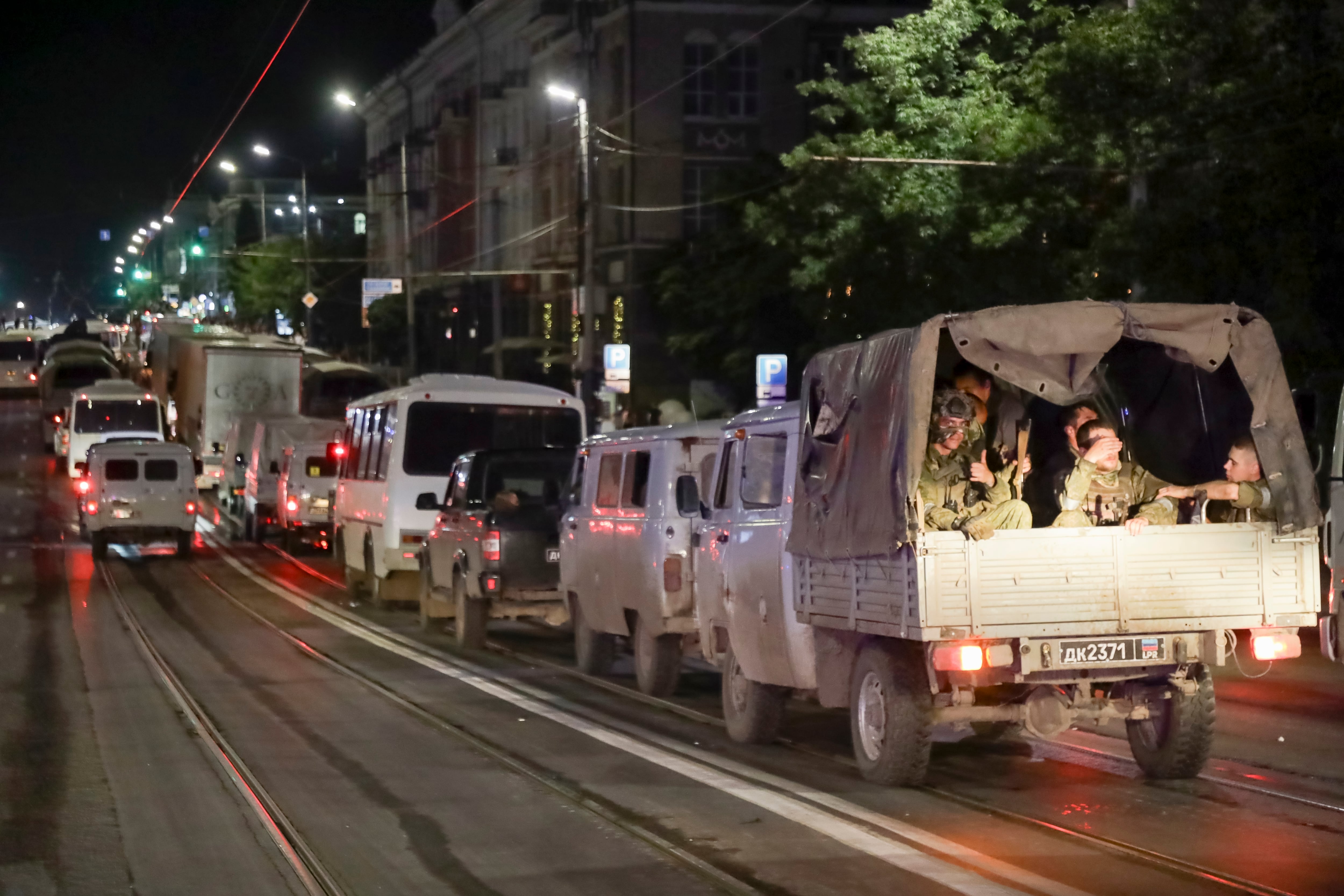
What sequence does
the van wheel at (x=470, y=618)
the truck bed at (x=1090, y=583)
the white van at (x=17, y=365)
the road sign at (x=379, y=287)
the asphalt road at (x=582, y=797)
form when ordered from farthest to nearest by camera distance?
the white van at (x=17, y=365), the road sign at (x=379, y=287), the van wheel at (x=470, y=618), the truck bed at (x=1090, y=583), the asphalt road at (x=582, y=797)

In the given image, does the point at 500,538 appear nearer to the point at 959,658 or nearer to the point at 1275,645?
the point at 959,658

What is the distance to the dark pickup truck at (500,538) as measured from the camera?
18281mm

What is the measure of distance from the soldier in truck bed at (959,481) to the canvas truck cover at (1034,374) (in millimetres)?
277

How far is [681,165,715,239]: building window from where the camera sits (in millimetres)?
53719

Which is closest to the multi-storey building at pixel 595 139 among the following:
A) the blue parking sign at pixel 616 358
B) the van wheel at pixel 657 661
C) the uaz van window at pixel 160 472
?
the blue parking sign at pixel 616 358

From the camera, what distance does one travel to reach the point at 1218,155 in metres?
22.6

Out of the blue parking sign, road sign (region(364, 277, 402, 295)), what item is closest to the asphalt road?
the blue parking sign

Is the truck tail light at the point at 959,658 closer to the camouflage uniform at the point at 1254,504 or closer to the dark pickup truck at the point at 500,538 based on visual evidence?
the camouflage uniform at the point at 1254,504

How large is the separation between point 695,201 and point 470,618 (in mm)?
36393

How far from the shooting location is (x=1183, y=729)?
10133 millimetres

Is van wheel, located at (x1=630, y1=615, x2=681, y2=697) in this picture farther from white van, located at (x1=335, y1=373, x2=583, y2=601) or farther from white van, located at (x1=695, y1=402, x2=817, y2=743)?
white van, located at (x1=335, y1=373, x2=583, y2=601)

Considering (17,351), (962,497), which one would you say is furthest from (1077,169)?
(17,351)

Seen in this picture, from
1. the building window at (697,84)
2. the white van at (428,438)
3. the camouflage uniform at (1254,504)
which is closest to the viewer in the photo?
the camouflage uniform at (1254,504)

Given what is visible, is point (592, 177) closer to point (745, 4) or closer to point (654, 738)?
point (745, 4)
